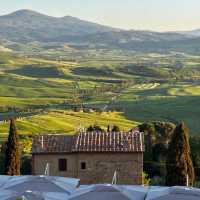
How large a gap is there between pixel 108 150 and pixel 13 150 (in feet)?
22.2

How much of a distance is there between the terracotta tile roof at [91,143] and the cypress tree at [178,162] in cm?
238

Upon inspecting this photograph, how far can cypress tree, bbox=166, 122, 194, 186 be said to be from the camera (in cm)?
3375

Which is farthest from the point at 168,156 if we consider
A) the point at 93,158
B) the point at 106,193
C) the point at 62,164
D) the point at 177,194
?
the point at 177,194

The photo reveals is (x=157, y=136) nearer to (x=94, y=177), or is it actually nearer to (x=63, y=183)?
(x=94, y=177)

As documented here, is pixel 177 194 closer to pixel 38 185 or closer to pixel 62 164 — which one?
pixel 38 185

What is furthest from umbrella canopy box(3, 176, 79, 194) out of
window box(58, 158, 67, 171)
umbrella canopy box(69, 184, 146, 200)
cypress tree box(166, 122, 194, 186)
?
cypress tree box(166, 122, 194, 186)

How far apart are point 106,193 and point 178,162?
42.4 feet

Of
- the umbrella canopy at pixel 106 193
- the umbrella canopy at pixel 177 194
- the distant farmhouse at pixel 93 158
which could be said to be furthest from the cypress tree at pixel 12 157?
the umbrella canopy at pixel 177 194

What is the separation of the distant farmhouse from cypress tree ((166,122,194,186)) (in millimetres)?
2276

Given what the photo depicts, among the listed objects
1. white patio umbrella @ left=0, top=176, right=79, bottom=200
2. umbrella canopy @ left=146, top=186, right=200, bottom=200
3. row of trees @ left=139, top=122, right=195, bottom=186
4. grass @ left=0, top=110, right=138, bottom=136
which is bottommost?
grass @ left=0, top=110, right=138, bottom=136

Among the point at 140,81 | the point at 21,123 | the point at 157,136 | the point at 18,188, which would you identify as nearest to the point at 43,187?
the point at 18,188

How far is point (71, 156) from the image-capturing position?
109ft

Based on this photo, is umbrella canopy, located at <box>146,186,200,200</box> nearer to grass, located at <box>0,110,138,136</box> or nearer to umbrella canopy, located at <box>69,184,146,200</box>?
umbrella canopy, located at <box>69,184,146,200</box>

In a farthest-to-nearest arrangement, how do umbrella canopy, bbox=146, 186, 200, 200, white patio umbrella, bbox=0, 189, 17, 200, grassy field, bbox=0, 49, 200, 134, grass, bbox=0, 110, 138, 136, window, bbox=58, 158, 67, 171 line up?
grassy field, bbox=0, 49, 200, 134, grass, bbox=0, 110, 138, 136, window, bbox=58, 158, 67, 171, white patio umbrella, bbox=0, 189, 17, 200, umbrella canopy, bbox=146, 186, 200, 200
